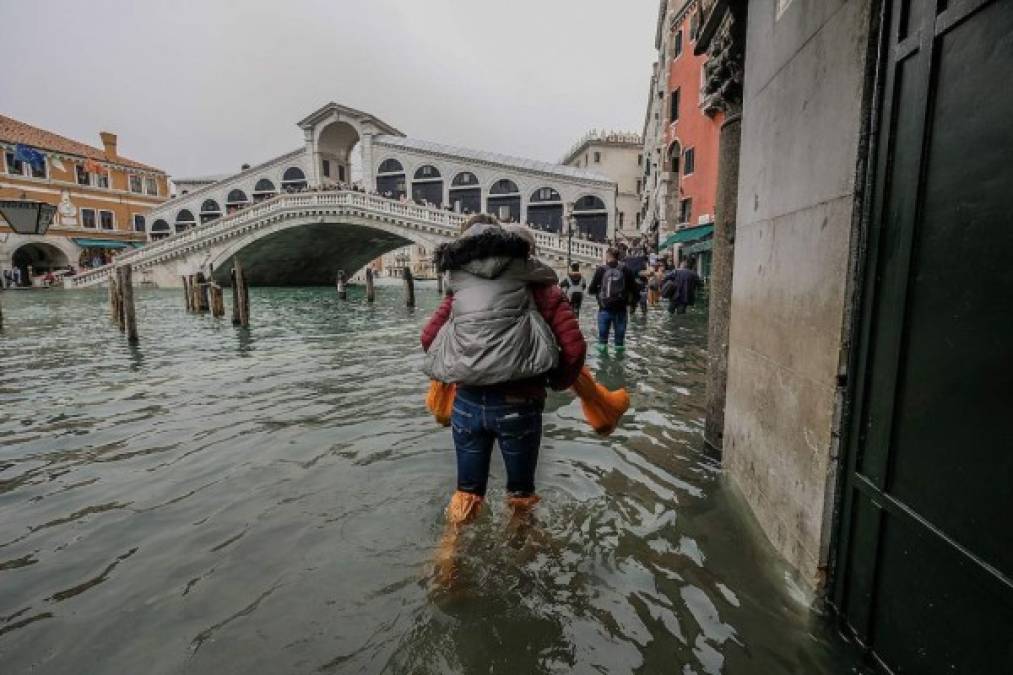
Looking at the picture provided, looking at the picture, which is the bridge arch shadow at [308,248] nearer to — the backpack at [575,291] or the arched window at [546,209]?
the arched window at [546,209]

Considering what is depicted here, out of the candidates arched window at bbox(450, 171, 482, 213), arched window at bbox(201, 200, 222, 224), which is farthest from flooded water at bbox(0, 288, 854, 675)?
arched window at bbox(201, 200, 222, 224)

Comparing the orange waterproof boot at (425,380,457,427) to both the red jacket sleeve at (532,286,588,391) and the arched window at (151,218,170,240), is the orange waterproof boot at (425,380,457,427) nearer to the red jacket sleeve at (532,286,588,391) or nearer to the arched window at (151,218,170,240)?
the red jacket sleeve at (532,286,588,391)

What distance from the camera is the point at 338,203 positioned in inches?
Result: 1116

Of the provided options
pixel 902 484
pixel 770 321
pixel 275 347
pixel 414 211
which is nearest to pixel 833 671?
pixel 902 484

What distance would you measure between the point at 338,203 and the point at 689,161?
17798 mm

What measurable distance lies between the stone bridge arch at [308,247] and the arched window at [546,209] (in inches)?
393

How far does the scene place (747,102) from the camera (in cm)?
353

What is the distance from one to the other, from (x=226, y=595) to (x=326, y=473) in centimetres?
154

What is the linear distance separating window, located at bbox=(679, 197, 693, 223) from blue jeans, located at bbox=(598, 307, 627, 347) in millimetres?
13297

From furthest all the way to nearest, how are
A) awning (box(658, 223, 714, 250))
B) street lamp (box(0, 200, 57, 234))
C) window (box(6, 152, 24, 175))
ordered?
window (box(6, 152, 24, 175)), awning (box(658, 223, 714, 250)), street lamp (box(0, 200, 57, 234))

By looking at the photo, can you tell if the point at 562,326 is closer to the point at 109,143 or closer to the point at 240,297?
the point at 240,297

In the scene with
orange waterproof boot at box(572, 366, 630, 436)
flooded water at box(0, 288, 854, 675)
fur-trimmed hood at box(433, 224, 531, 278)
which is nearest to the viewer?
flooded water at box(0, 288, 854, 675)

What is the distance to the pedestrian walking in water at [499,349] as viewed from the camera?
244 centimetres

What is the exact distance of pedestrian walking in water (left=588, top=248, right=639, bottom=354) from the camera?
8133mm
